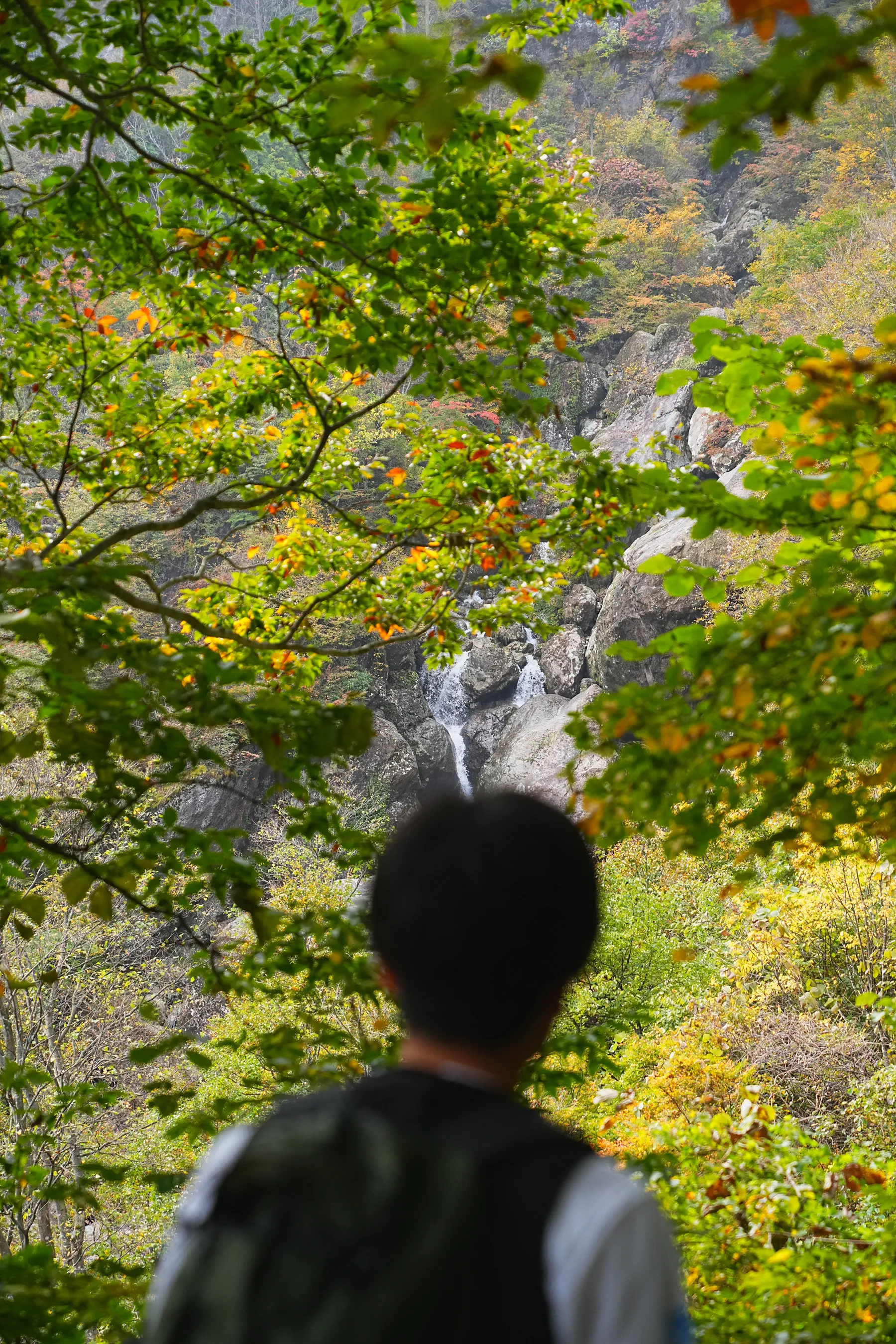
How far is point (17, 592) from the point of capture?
190 centimetres

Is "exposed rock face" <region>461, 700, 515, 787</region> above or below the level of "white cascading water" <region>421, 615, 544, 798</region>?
below

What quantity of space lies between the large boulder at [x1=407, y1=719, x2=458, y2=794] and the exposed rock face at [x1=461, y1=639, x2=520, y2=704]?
1.25 metres

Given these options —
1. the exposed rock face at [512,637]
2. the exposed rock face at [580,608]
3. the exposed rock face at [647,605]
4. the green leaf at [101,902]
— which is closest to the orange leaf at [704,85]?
the green leaf at [101,902]

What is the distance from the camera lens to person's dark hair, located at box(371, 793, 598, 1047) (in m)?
0.87

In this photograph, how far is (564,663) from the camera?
2047 centimetres

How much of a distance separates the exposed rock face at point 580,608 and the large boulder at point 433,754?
4.15m

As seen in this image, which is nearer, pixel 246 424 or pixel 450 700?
pixel 246 424

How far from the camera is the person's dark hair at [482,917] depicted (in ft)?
2.86

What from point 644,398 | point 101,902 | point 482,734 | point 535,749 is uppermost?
point 644,398

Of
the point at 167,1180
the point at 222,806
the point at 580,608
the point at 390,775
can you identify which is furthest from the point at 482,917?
the point at 580,608

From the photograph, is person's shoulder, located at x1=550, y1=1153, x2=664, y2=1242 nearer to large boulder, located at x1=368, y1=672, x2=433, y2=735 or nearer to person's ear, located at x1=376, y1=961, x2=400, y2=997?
person's ear, located at x1=376, y1=961, x2=400, y2=997

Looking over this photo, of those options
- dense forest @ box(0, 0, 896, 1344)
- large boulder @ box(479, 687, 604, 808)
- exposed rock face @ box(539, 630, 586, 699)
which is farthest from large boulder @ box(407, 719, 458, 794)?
dense forest @ box(0, 0, 896, 1344)

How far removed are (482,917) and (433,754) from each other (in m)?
20.0

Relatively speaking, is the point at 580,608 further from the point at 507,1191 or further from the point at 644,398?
the point at 507,1191
